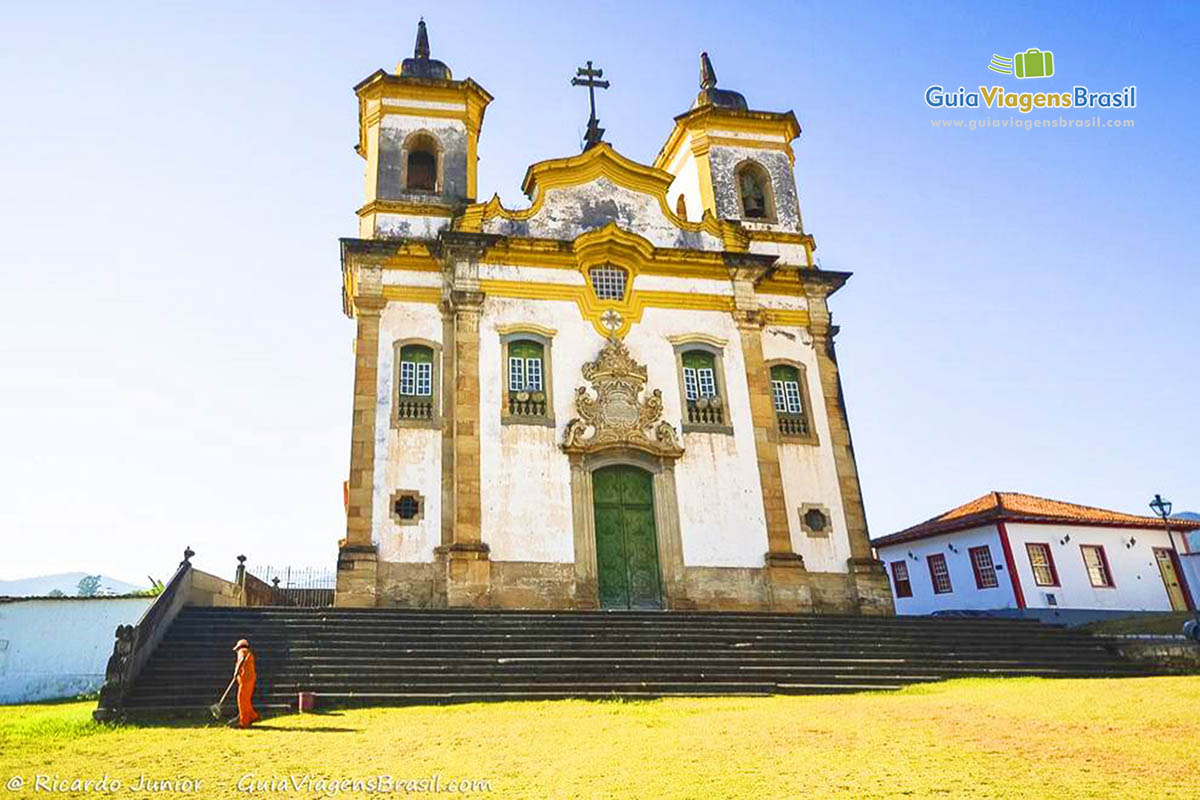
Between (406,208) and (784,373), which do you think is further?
(784,373)

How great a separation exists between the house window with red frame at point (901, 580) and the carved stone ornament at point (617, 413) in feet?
38.1

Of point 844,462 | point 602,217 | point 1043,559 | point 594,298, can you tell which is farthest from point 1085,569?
point 602,217

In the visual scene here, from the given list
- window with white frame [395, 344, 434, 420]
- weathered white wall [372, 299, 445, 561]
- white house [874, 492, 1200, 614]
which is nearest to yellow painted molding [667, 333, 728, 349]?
weathered white wall [372, 299, 445, 561]

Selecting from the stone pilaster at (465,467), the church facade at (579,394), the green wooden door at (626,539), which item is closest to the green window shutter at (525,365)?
the church facade at (579,394)

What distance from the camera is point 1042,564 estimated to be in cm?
2111

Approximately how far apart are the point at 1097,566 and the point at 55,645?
2353 centimetres

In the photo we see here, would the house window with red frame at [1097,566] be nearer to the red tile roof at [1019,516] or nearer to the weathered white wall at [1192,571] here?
the red tile roof at [1019,516]

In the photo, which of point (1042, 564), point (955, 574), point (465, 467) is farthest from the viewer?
point (955, 574)

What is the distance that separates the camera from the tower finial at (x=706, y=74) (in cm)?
2200

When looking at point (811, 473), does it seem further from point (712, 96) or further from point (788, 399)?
point (712, 96)

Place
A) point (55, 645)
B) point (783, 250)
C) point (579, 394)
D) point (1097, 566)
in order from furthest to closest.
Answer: point (1097, 566) < point (783, 250) < point (579, 394) < point (55, 645)

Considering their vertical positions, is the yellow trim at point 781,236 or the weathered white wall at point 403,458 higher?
the yellow trim at point 781,236

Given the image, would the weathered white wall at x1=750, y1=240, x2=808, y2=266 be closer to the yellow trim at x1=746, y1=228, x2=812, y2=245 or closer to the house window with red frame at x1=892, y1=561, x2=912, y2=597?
the yellow trim at x1=746, y1=228, x2=812, y2=245

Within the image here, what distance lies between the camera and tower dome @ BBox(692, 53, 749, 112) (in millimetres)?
21203
